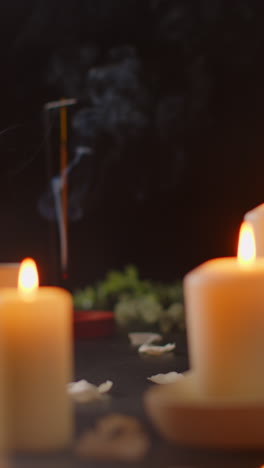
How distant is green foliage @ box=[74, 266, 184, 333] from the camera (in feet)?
4.18

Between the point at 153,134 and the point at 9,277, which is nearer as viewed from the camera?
the point at 9,277

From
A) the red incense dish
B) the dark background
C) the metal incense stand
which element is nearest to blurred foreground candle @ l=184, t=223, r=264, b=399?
the red incense dish

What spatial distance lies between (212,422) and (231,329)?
0.07 metres

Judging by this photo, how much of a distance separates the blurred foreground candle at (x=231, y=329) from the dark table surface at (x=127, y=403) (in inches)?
1.9

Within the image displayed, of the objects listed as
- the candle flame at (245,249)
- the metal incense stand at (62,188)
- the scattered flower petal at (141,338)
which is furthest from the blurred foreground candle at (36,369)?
the metal incense stand at (62,188)

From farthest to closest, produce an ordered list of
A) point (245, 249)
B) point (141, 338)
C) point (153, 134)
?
point (153, 134), point (141, 338), point (245, 249)

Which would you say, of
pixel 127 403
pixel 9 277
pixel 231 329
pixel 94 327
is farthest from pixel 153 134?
pixel 231 329

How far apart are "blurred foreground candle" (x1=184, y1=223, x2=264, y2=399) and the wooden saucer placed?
1.5 inches

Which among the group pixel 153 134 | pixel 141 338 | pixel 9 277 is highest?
pixel 153 134

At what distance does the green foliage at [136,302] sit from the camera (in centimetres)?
127

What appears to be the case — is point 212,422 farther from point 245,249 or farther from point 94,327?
point 94,327

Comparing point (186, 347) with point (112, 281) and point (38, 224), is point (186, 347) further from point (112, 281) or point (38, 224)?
point (38, 224)

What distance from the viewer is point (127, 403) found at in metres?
0.56

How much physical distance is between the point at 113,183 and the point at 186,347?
1.32 meters
